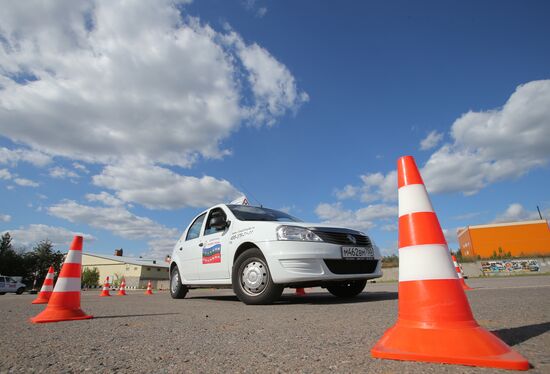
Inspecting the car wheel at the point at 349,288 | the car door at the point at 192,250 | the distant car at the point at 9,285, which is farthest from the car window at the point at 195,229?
the distant car at the point at 9,285

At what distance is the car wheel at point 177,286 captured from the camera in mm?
6784

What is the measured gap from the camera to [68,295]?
3.66 meters

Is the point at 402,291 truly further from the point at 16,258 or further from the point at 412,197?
the point at 16,258

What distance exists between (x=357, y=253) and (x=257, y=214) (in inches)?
73.5

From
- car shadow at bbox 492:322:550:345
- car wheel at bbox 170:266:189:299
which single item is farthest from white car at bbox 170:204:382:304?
car shadow at bbox 492:322:550:345

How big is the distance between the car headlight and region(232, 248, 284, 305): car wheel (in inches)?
18.3

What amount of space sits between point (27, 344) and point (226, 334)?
1265mm

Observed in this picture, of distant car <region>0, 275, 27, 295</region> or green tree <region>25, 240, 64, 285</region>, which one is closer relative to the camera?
distant car <region>0, 275, 27, 295</region>

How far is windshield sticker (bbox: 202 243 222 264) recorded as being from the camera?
547 cm

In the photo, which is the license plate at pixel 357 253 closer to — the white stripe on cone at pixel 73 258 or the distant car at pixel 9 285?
the white stripe on cone at pixel 73 258

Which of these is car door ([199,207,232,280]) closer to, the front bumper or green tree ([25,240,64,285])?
the front bumper

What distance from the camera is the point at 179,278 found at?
679 centimetres

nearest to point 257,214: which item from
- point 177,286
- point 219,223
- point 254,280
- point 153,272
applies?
point 219,223

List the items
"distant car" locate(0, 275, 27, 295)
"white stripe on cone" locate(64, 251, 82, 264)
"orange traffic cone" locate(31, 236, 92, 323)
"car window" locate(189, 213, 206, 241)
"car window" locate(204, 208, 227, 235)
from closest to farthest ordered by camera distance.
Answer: "orange traffic cone" locate(31, 236, 92, 323) < "white stripe on cone" locate(64, 251, 82, 264) < "car window" locate(204, 208, 227, 235) < "car window" locate(189, 213, 206, 241) < "distant car" locate(0, 275, 27, 295)
